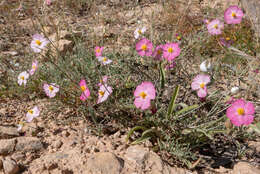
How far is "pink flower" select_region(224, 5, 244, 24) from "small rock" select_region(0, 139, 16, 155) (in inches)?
72.1

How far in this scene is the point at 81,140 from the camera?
64.1 inches

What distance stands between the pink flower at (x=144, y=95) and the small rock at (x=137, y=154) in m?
0.31

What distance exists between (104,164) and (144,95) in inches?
18.6

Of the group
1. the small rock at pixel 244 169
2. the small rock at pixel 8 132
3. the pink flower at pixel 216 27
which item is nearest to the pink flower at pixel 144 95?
the small rock at pixel 244 169

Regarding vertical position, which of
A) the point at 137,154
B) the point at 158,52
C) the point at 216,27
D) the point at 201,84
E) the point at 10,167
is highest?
the point at 216,27

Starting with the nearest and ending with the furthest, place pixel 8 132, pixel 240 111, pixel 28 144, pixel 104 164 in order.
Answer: pixel 240 111 → pixel 104 164 → pixel 28 144 → pixel 8 132

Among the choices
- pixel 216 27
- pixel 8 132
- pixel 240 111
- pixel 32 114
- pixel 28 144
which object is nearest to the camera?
pixel 240 111

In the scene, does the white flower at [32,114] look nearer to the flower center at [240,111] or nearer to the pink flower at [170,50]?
the pink flower at [170,50]

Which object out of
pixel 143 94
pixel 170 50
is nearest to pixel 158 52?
pixel 170 50

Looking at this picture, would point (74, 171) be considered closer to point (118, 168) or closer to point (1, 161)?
point (118, 168)

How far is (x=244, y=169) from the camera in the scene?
1443mm

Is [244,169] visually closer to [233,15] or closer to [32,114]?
[233,15]

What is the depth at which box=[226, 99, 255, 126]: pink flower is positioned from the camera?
123cm

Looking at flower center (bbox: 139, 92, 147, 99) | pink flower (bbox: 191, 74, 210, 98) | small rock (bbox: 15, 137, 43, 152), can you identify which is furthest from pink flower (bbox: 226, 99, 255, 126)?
small rock (bbox: 15, 137, 43, 152)
